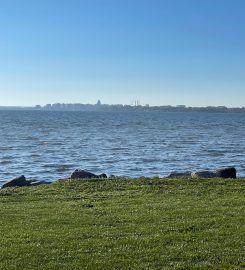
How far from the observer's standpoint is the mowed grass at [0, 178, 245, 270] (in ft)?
29.2

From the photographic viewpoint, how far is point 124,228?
36.6ft

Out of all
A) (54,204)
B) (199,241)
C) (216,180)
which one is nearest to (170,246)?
(199,241)

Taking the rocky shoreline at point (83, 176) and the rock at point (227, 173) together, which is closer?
the rocky shoreline at point (83, 176)

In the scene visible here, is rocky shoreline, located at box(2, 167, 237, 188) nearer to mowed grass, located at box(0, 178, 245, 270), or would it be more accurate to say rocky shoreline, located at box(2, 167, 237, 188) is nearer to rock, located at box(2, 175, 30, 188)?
rock, located at box(2, 175, 30, 188)

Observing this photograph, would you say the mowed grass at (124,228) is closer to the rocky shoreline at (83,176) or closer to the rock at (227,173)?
the rocky shoreline at (83,176)

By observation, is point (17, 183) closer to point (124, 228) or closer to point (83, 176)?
point (83, 176)

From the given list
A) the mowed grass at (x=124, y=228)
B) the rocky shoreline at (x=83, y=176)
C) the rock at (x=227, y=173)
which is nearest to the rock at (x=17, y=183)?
→ the rocky shoreline at (x=83, y=176)

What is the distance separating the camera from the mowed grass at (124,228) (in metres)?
8.91

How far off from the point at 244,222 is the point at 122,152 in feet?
111

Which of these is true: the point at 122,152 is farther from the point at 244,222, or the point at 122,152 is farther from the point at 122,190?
the point at 244,222

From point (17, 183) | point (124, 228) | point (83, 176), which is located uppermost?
point (124, 228)

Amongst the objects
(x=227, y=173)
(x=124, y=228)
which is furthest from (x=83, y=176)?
(x=124, y=228)

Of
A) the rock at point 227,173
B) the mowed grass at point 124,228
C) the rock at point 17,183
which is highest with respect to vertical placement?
the mowed grass at point 124,228

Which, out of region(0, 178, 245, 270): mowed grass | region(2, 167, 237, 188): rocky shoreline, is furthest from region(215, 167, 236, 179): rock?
region(0, 178, 245, 270): mowed grass
